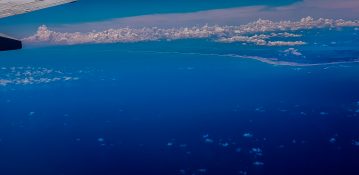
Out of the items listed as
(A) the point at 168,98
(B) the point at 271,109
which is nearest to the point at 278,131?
(B) the point at 271,109

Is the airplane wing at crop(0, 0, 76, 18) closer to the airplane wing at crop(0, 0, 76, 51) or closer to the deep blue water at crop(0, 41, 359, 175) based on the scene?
the airplane wing at crop(0, 0, 76, 51)

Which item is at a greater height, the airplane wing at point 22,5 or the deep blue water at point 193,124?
the airplane wing at point 22,5

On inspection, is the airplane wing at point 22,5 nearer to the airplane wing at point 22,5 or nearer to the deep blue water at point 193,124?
the airplane wing at point 22,5

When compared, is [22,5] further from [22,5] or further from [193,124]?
[193,124]

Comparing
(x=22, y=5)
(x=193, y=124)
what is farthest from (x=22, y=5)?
(x=193, y=124)

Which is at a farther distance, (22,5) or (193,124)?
(193,124)

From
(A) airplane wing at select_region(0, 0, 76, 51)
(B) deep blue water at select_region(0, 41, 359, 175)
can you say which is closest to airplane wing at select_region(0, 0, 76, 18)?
(A) airplane wing at select_region(0, 0, 76, 51)

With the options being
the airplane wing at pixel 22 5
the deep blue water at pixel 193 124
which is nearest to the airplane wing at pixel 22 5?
the airplane wing at pixel 22 5
